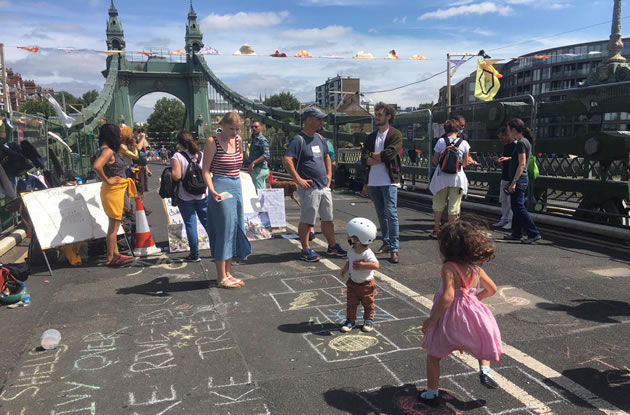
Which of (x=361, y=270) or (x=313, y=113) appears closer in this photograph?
(x=361, y=270)

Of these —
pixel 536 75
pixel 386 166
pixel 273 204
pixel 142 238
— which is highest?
pixel 536 75

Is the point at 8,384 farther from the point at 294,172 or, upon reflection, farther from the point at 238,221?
the point at 294,172

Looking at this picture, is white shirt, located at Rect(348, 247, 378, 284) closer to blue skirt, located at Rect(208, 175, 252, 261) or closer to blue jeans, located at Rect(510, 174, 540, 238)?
blue skirt, located at Rect(208, 175, 252, 261)

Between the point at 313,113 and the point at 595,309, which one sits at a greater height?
the point at 313,113

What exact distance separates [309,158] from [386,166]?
3.21 feet

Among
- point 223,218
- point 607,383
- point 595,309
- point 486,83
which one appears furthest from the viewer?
point 486,83

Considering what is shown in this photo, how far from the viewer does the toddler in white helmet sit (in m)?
3.52

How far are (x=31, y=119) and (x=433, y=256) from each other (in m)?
7.85

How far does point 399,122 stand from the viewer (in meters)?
13.6

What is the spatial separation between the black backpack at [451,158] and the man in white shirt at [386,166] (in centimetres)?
115

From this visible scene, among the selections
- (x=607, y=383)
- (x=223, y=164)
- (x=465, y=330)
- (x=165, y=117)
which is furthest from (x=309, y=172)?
(x=165, y=117)

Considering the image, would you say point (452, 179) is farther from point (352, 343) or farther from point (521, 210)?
point (352, 343)

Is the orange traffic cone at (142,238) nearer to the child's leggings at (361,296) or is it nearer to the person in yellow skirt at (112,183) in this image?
the person in yellow skirt at (112,183)

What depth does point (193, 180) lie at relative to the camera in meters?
5.83
